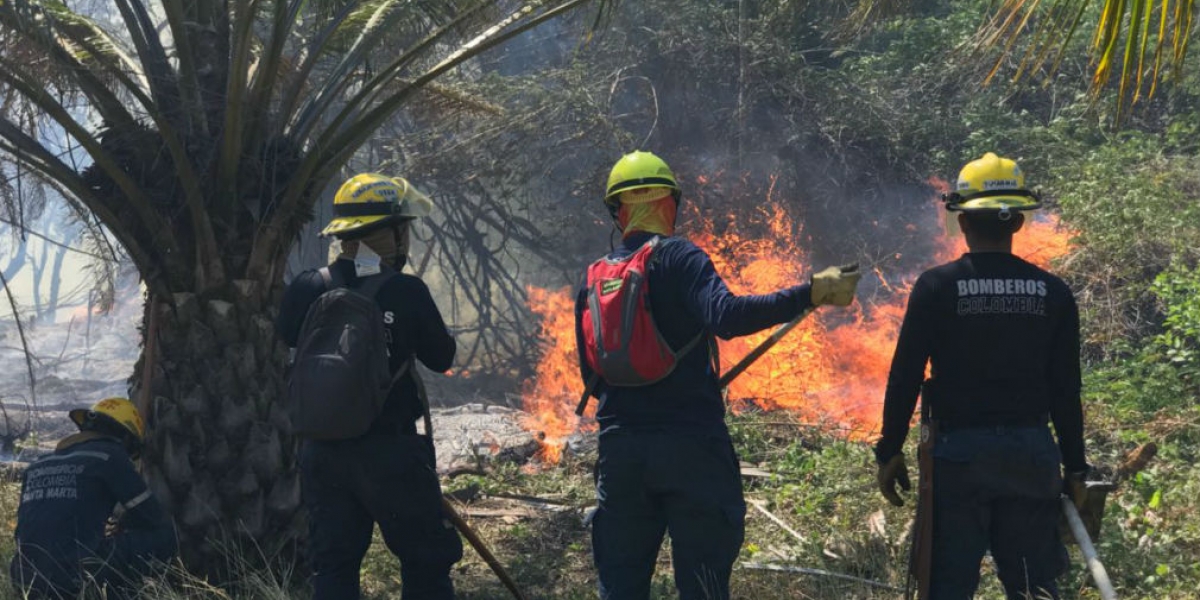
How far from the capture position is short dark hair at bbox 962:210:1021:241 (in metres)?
3.72

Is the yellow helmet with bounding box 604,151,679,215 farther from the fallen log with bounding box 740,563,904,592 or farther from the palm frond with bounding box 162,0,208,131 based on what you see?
the palm frond with bounding box 162,0,208,131

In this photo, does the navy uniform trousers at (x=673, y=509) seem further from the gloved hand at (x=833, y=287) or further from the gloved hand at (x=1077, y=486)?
the gloved hand at (x=1077, y=486)

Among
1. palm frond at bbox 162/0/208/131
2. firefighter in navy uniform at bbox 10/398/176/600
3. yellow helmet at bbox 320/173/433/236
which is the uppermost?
palm frond at bbox 162/0/208/131

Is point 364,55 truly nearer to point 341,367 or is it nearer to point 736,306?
point 341,367

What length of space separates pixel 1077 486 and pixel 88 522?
3921 millimetres

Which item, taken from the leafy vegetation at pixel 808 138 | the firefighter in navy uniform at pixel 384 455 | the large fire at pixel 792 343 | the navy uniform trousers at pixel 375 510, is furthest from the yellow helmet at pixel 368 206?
the large fire at pixel 792 343

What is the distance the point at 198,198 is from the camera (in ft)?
18.0

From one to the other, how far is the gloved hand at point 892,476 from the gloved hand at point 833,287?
761 mm

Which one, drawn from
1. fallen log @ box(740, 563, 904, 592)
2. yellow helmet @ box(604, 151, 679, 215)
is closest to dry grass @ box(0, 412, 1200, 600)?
fallen log @ box(740, 563, 904, 592)

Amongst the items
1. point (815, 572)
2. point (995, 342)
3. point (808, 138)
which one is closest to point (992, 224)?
point (995, 342)

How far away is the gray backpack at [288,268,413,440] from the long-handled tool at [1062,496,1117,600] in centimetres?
232

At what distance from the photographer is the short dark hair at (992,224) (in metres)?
3.72

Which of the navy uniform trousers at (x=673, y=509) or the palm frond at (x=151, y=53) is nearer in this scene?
the navy uniform trousers at (x=673, y=509)

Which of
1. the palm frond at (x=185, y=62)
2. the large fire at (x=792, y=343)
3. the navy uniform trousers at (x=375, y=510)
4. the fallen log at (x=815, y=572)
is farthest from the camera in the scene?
the large fire at (x=792, y=343)
